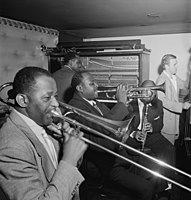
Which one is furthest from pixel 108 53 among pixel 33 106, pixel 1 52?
pixel 33 106

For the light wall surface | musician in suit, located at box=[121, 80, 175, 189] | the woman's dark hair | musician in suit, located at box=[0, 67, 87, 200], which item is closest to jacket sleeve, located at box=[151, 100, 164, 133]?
musician in suit, located at box=[121, 80, 175, 189]

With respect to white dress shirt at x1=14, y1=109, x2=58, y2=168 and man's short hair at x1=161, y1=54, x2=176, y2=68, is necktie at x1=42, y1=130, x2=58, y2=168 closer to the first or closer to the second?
white dress shirt at x1=14, y1=109, x2=58, y2=168

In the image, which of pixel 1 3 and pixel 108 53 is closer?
pixel 1 3

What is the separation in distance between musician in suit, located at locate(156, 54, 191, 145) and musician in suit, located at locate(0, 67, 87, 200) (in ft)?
9.17

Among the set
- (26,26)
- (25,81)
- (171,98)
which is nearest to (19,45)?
(26,26)

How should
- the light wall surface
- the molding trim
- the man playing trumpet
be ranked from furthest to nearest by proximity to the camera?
the light wall surface < the molding trim < the man playing trumpet

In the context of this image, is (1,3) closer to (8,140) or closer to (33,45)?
(33,45)

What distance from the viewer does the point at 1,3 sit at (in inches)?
109

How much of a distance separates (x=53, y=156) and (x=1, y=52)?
2.88 metres

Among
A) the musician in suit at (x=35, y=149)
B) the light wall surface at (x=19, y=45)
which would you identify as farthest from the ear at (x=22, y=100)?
the light wall surface at (x=19, y=45)

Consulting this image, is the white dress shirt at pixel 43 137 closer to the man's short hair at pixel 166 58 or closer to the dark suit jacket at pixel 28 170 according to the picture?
the dark suit jacket at pixel 28 170

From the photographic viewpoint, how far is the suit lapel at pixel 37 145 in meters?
1.19

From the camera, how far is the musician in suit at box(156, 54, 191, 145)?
3920 millimetres

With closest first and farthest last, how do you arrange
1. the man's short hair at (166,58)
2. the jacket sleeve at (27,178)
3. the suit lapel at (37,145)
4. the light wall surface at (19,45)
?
1. the jacket sleeve at (27,178)
2. the suit lapel at (37,145)
3. the light wall surface at (19,45)
4. the man's short hair at (166,58)
